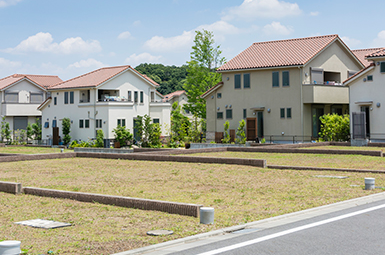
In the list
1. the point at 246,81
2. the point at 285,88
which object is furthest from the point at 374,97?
the point at 246,81

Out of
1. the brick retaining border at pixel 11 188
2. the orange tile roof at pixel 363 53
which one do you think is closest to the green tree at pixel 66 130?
the orange tile roof at pixel 363 53

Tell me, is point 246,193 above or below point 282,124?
below

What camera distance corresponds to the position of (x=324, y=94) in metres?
40.3

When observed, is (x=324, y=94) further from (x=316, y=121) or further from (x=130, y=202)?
(x=130, y=202)

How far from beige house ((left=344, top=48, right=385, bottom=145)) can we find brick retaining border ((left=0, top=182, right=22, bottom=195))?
2631 cm

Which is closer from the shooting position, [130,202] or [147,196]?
[130,202]

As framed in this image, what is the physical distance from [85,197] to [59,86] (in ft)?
A: 140

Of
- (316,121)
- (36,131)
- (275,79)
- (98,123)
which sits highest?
(275,79)

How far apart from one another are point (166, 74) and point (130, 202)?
106m

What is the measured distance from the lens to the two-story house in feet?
185

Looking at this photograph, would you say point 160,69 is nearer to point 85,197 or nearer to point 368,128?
point 368,128

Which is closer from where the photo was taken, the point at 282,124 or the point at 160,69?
the point at 282,124

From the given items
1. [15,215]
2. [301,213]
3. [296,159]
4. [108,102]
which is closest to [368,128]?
[296,159]

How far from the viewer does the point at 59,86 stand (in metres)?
53.3
